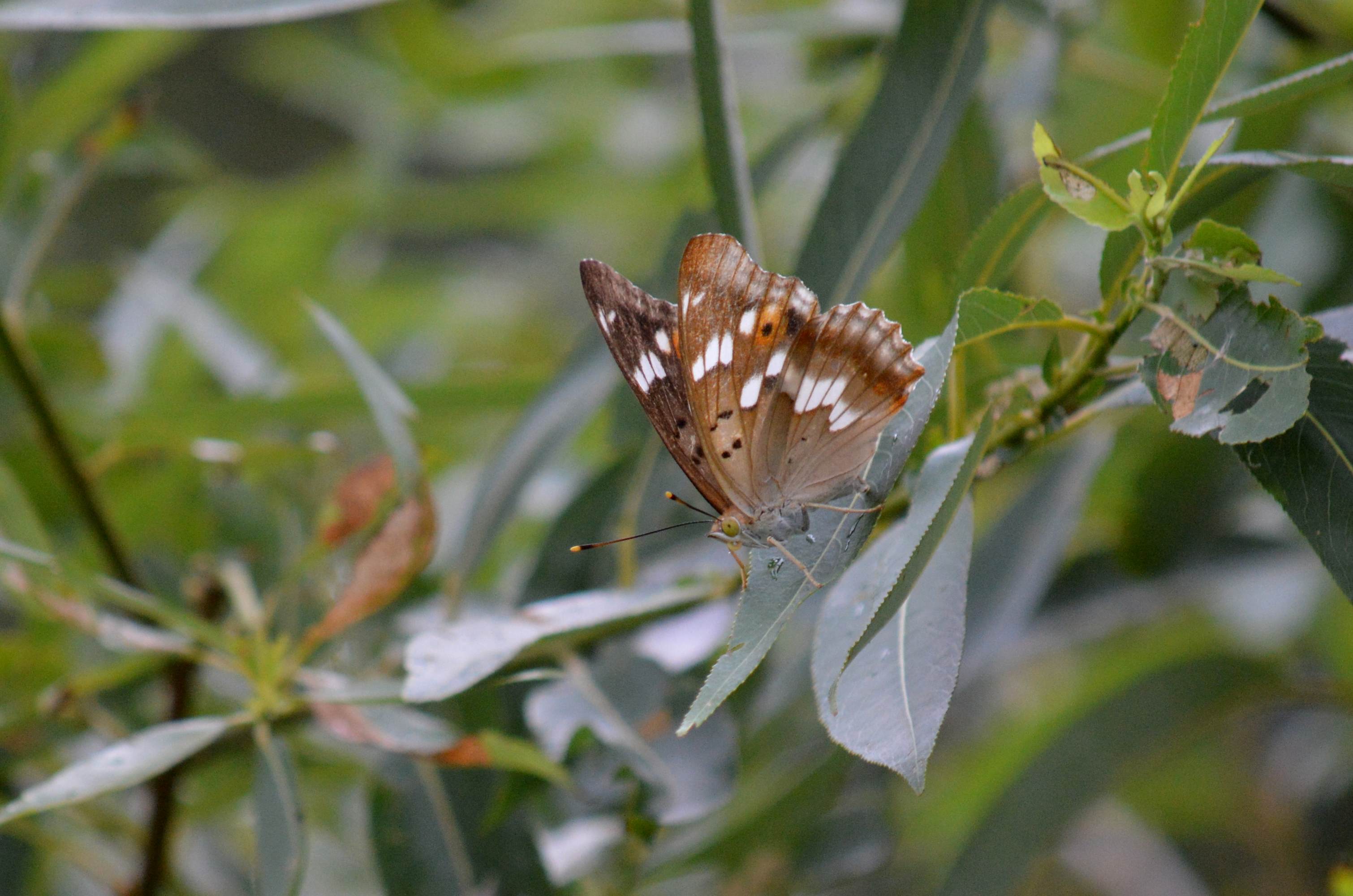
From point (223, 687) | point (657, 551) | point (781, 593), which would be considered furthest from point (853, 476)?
point (223, 687)

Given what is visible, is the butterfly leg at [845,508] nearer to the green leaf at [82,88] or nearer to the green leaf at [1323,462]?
the green leaf at [1323,462]

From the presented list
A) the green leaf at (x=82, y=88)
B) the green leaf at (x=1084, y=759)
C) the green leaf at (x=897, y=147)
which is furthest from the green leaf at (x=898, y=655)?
the green leaf at (x=82, y=88)

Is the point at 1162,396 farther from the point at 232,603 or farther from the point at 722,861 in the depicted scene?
the point at 232,603

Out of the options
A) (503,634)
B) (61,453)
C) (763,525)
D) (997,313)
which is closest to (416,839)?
(503,634)

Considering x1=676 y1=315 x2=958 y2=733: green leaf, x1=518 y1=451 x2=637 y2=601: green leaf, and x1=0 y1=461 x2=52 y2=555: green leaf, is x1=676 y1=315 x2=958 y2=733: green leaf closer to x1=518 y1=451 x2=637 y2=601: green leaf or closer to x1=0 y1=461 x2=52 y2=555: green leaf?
x1=518 y1=451 x2=637 y2=601: green leaf

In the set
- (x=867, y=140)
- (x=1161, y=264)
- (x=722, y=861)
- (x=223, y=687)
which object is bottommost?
(x=722, y=861)

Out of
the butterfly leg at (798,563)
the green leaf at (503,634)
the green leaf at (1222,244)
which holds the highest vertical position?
the green leaf at (1222,244)
